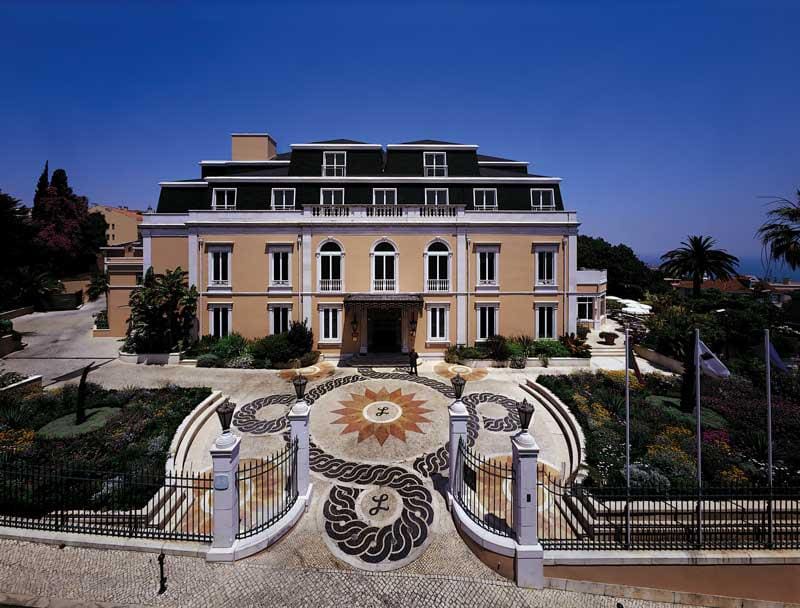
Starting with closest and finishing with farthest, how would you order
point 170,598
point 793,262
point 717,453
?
point 170,598, point 717,453, point 793,262

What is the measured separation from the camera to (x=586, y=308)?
28.3m

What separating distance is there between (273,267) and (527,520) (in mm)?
20015

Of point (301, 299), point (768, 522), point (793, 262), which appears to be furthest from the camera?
point (301, 299)

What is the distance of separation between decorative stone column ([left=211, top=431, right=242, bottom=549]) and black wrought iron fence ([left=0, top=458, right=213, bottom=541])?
708 mm

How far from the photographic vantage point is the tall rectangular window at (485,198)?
2397cm

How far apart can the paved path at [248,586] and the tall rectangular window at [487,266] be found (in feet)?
57.4

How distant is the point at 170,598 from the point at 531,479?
7.34 m

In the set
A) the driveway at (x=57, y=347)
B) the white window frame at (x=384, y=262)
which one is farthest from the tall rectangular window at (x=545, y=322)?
the driveway at (x=57, y=347)

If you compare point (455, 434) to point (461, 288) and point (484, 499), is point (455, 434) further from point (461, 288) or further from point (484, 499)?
point (461, 288)

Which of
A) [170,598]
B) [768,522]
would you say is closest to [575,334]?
[768,522]

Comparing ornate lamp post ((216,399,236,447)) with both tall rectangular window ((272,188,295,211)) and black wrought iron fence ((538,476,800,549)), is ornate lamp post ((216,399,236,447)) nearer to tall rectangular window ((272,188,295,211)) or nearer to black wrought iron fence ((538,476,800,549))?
black wrought iron fence ((538,476,800,549))

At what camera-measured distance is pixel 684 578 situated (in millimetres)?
7270

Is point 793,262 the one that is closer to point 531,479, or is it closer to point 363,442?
point 531,479

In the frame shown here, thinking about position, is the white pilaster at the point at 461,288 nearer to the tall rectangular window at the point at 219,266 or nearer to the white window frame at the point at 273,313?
the white window frame at the point at 273,313
